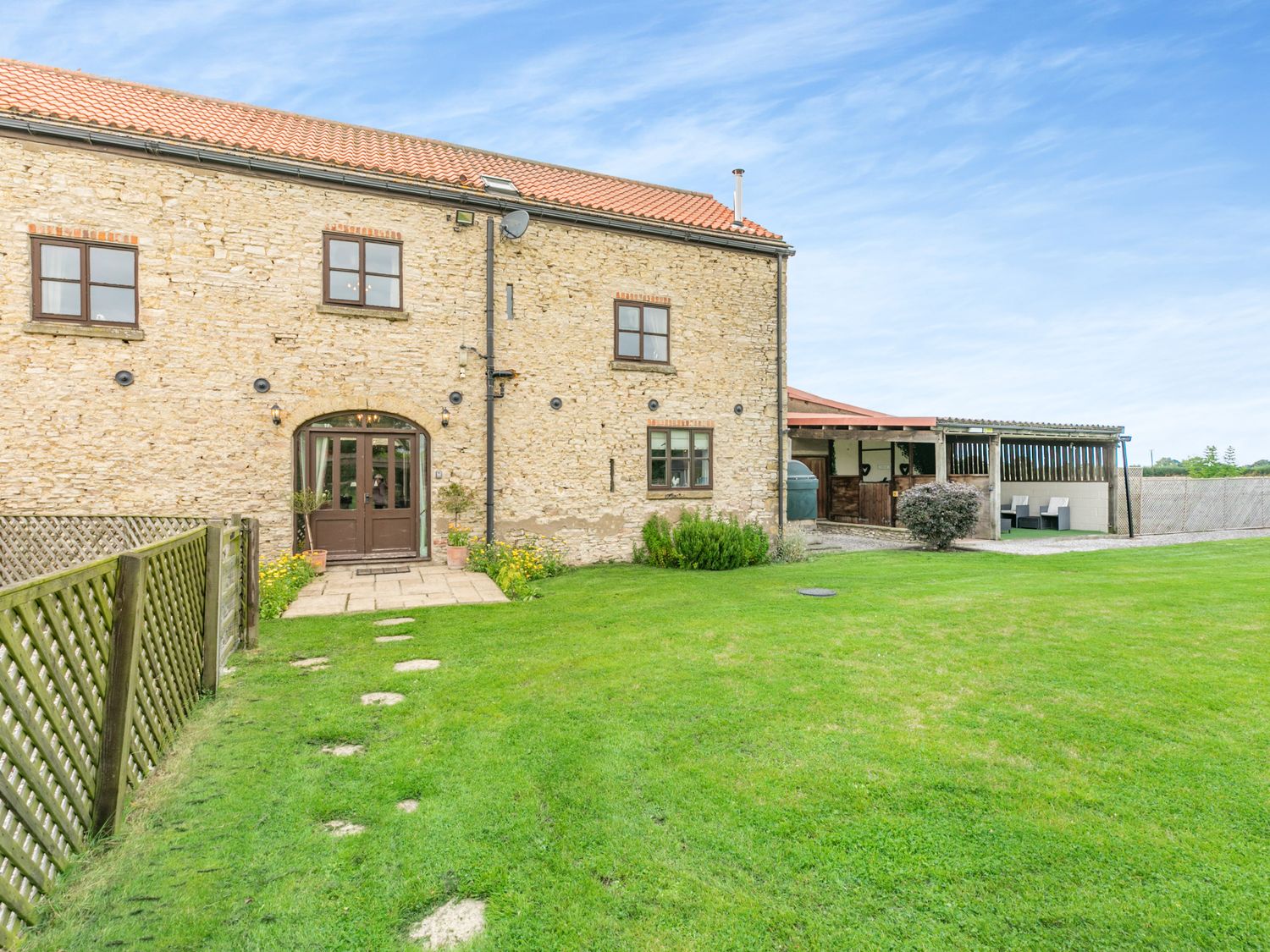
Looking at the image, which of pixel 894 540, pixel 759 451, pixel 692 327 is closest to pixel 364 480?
pixel 692 327

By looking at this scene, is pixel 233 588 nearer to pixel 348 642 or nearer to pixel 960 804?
pixel 348 642

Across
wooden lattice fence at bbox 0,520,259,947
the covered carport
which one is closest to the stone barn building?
the covered carport

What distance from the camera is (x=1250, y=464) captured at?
38750 mm

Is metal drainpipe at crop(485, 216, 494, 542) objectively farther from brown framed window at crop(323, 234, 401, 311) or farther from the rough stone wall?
brown framed window at crop(323, 234, 401, 311)

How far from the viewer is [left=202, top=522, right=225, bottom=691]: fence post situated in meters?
4.97

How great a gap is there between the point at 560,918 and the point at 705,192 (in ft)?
58.5

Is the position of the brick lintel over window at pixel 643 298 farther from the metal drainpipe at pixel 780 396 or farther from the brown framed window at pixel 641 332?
the metal drainpipe at pixel 780 396

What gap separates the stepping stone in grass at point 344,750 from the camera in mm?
3887

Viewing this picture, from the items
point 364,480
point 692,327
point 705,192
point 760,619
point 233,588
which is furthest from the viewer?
point 705,192

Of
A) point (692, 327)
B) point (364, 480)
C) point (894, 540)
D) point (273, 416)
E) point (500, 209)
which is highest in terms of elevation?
point (500, 209)

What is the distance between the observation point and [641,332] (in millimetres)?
13148

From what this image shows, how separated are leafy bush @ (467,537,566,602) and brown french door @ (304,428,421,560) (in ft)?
4.37

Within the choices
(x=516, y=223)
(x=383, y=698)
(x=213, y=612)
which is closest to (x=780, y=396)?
(x=516, y=223)

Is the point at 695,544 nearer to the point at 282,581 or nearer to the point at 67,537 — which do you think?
the point at 282,581
